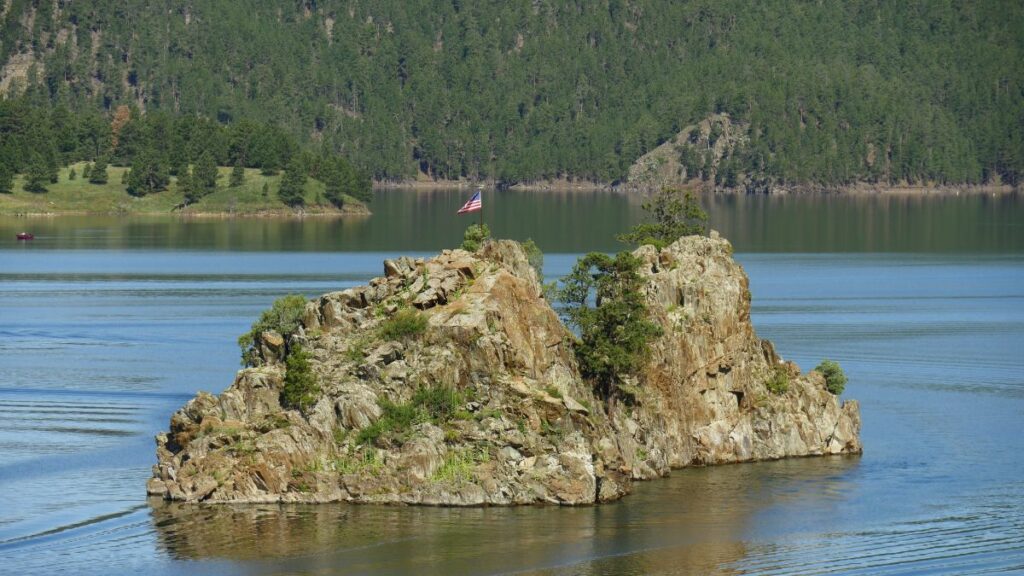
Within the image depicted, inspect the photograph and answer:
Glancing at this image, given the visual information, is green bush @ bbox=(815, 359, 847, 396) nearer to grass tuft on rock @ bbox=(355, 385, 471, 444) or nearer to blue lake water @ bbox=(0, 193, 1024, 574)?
blue lake water @ bbox=(0, 193, 1024, 574)

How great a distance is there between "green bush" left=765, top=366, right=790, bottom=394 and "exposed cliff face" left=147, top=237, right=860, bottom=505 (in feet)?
11.7

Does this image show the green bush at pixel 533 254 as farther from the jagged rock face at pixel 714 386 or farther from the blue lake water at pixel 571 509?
the blue lake water at pixel 571 509

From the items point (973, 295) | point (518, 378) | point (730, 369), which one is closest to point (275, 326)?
point (518, 378)

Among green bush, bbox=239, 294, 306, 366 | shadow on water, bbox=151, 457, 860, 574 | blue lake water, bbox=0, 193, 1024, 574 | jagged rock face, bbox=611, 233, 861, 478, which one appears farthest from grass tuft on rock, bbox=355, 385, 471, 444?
green bush, bbox=239, 294, 306, 366

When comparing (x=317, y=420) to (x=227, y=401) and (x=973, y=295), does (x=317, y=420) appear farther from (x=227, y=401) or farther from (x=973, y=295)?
(x=973, y=295)

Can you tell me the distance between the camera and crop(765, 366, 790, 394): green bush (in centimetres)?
9506

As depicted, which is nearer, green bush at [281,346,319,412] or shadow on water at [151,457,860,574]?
shadow on water at [151,457,860,574]

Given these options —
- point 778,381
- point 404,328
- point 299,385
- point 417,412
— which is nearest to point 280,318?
point 404,328

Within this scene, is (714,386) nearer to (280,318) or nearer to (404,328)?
(404,328)

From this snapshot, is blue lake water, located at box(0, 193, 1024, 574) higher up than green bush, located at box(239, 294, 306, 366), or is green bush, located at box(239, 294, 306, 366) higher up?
green bush, located at box(239, 294, 306, 366)

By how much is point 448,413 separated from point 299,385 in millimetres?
7046

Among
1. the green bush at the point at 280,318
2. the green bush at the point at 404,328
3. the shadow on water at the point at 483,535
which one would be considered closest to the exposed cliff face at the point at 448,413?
the green bush at the point at 404,328

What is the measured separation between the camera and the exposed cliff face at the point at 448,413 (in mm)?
81188

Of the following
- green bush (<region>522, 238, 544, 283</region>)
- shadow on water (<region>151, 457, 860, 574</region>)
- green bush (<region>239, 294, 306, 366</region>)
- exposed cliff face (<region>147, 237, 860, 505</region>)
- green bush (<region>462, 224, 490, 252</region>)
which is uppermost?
green bush (<region>462, 224, 490, 252</region>)
